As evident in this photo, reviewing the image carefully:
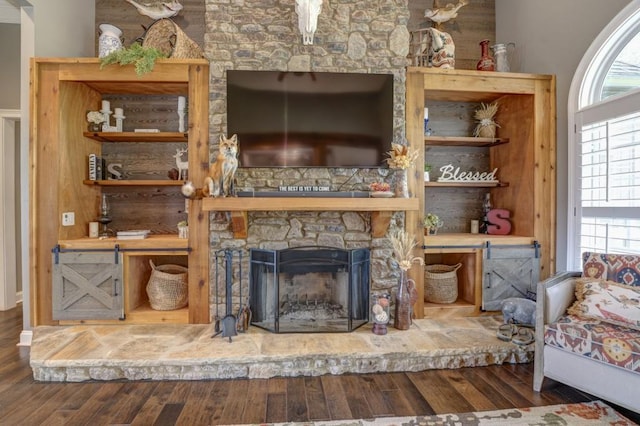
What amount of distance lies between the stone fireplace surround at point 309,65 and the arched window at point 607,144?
1613mm

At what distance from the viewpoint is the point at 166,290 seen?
10.4ft

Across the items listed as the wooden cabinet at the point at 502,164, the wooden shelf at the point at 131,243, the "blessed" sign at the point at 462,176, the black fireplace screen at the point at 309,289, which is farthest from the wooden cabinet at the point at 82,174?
the "blessed" sign at the point at 462,176

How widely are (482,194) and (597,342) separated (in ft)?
7.25

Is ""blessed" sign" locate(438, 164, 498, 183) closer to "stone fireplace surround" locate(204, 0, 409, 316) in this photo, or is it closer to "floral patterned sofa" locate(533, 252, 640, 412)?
"stone fireplace surround" locate(204, 0, 409, 316)

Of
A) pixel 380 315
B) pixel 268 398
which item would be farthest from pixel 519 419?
pixel 268 398

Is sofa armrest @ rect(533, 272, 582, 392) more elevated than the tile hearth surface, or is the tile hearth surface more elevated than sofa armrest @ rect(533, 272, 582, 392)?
sofa armrest @ rect(533, 272, 582, 392)

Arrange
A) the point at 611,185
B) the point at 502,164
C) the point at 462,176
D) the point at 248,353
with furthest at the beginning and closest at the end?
the point at 502,164 → the point at 462,176 → the point at 611,185 → the point at 248,353

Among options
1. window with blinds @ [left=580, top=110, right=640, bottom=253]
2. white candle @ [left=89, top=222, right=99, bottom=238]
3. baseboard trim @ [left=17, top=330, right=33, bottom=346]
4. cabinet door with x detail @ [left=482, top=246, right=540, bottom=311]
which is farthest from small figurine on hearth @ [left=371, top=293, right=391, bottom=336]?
baseboard trim @ [left=17, top=330, right=33, bottom=346]

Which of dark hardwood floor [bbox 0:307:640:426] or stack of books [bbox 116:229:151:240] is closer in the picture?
dark hardwood floor [bbox 0:307:640:426]

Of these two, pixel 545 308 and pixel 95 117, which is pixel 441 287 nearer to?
pixel 545 308

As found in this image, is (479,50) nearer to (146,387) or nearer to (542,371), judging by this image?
(542,371)

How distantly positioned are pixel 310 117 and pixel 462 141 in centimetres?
163

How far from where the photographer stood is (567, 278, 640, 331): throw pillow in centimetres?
204

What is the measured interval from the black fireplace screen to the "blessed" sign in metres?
1.29
